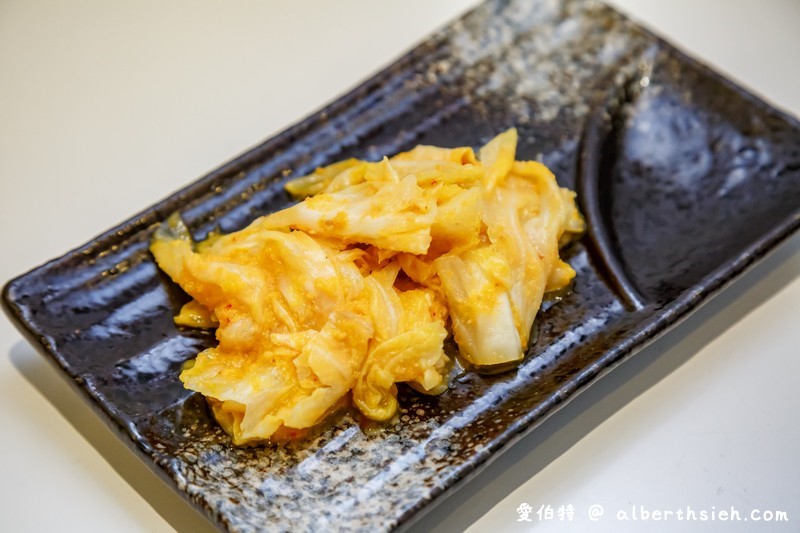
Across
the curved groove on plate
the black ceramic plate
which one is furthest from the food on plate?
the curved groove on plate

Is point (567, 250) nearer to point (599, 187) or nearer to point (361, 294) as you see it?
point (599, 187)

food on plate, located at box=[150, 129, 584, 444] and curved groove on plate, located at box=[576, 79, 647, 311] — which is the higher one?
food on plate, located at box=[150, 129, 584, 444]

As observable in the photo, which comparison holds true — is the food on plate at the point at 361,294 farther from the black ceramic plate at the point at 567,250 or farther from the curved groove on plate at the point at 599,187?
the curved groove on plate at the point at 599,187

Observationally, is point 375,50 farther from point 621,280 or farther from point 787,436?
point 787,436

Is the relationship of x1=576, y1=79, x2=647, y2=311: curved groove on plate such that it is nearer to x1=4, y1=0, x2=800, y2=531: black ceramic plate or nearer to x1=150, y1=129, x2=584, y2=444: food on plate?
x1=4, y1=0, x2=800, y2=531: black ceramic plate

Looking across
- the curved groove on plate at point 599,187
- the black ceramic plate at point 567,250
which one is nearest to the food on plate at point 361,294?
the black ceramic plate at point 567,250

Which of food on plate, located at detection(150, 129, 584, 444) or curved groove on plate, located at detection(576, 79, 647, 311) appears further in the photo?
curved groove on plate, located at detection(576, 79, 647, 311)
